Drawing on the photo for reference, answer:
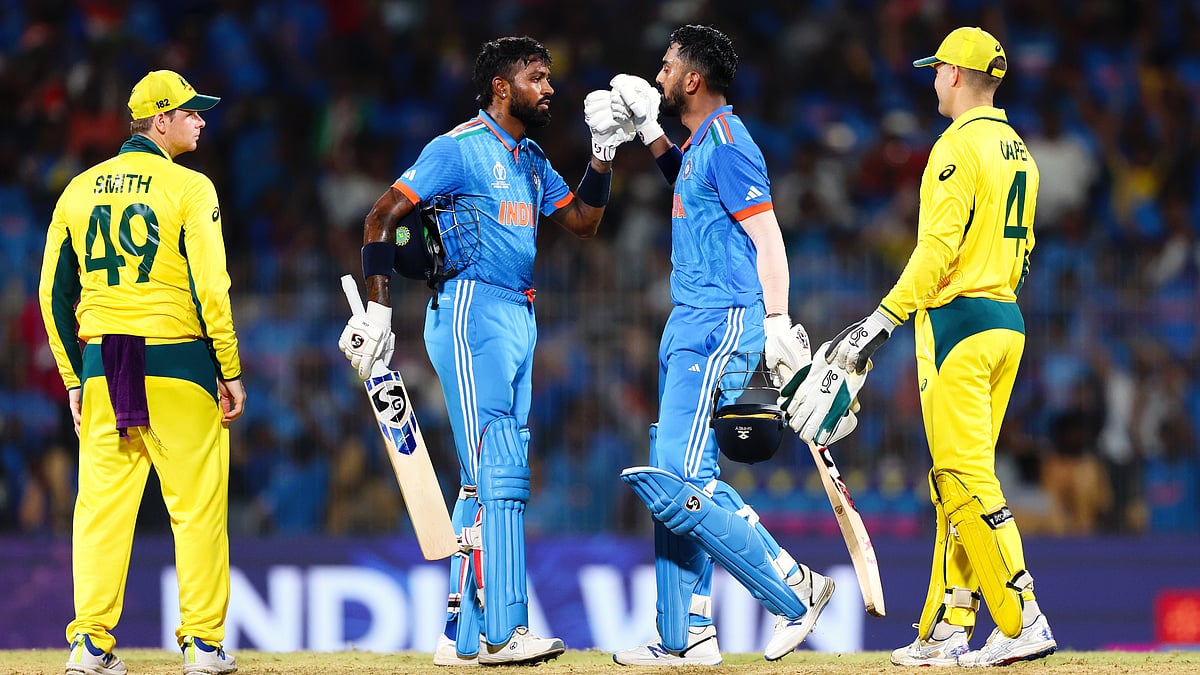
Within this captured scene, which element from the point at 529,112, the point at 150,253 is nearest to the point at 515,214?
the point at 529,112

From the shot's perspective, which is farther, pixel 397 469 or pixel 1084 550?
pixel 1084 550

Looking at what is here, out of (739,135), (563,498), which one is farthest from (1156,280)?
(739,135)

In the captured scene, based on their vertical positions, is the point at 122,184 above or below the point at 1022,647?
above

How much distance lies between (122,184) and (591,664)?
2872 millimetres

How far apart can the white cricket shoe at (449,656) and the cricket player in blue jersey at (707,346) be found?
2.10 ft

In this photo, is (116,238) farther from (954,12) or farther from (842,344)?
(954,12)

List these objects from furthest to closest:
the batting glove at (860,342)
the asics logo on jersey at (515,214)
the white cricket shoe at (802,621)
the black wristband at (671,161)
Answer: the black wristband at (671,161) < the asics logo on jersey at (515,214) < the white cricket shoe at (802,621) < the batting glove at (860,342)

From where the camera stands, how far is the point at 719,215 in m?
6.97

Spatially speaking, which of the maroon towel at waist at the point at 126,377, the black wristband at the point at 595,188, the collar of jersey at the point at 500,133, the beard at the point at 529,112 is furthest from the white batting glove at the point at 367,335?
the black wristband at the point at 595,188

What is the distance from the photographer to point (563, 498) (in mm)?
10820

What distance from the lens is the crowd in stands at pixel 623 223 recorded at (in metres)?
10.8

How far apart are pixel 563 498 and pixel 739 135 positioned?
14.4 feet

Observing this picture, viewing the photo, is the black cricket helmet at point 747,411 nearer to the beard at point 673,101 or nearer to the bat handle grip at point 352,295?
the beard at point 673,101

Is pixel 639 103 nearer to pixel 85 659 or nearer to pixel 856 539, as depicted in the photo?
pixel 856 539
